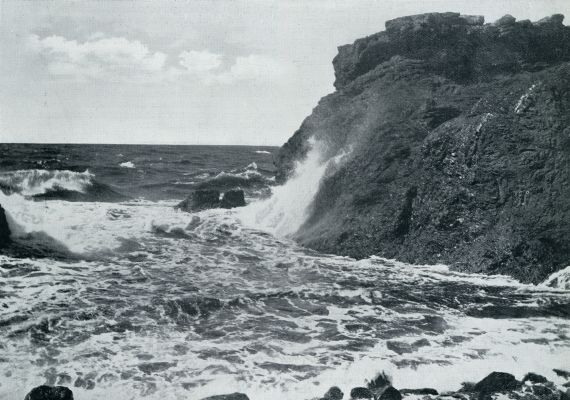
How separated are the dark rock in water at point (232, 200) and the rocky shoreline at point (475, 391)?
11716mm

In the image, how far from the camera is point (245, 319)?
19.8 ft

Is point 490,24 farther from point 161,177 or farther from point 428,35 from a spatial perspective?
point 161,177

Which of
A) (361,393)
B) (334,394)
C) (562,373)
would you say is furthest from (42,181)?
(562,373)

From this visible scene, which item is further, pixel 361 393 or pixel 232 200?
pixel 232 200

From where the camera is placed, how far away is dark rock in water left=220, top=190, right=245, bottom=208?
15711 millimetres

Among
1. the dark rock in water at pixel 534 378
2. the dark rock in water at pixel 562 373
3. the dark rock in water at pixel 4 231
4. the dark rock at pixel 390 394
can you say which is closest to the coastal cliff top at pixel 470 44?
the dark rock in water at pixel 562 373

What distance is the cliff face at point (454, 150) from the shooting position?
7.90 metres

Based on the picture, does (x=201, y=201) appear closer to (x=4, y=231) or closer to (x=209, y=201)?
(x=209, y=201)

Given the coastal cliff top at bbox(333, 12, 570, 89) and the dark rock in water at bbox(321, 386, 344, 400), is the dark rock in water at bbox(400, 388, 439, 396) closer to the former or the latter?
the dark rock in water at bbox(321, 386, 344, 400)

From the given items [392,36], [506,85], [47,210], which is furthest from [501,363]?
[47,210]

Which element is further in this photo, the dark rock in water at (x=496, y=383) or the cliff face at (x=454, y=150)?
the cliff face at (x=454, y=150)

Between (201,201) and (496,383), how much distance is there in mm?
12448

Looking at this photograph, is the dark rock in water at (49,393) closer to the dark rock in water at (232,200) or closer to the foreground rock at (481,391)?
the foreground rock at (481,391)

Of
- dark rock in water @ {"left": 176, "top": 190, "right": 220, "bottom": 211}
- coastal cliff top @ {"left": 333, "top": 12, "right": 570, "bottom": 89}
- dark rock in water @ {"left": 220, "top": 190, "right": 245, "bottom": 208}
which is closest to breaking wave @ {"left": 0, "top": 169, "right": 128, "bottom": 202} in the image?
dark rock in water @ {"left": 176, "top": 190, "right": 220, "bottom": 211}
